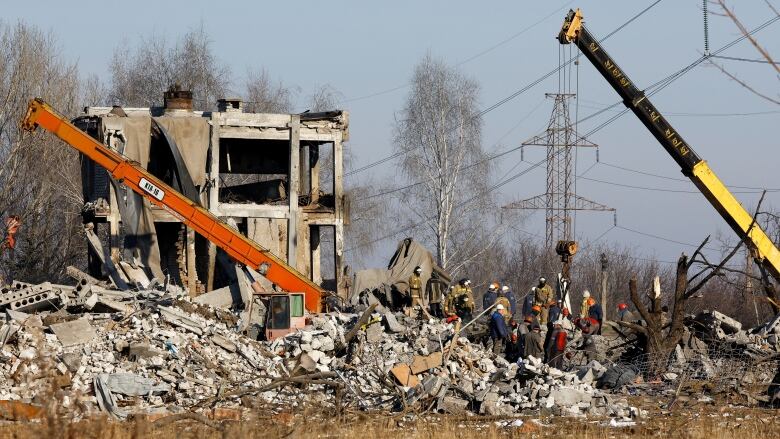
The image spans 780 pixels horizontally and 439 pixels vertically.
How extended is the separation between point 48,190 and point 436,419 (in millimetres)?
29846

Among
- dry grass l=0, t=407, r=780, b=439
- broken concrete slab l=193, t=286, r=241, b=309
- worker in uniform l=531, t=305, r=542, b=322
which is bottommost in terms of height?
dry grass l=0, t=407, r=780, b=439

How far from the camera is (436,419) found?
1667cm

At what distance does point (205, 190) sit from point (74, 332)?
385 inches

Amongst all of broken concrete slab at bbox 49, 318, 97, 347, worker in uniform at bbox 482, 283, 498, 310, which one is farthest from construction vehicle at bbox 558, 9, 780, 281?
broken concrete slab at bbox 49, 318, 97, 347

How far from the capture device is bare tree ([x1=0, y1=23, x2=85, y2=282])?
140 ft

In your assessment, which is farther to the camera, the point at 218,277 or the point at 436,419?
the point at 218,277

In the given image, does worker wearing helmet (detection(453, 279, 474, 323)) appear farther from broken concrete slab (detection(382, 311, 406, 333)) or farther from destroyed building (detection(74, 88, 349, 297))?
destroyed building (detection(74, 88, 349, 297))

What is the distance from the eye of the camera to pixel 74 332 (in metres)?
19.5

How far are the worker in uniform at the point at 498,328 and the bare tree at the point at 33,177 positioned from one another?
77.1 feet

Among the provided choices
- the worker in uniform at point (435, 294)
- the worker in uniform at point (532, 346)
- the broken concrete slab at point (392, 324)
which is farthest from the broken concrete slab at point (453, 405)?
the worker in uniform at point (435, 294)

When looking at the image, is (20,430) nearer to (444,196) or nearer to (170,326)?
(170,326)

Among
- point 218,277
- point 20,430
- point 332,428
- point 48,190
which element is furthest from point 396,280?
point 48,190

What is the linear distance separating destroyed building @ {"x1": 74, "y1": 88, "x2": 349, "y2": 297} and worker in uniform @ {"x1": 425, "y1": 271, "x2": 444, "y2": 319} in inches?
101

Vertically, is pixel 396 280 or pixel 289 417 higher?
pixel 396 280
